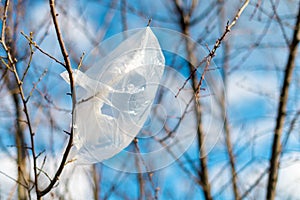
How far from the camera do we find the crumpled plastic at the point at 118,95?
38.9 inches

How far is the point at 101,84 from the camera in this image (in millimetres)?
994

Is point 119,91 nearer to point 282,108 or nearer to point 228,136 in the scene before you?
point 282,108

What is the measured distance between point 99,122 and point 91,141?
53mm

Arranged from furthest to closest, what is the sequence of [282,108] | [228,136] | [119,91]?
1. [228,136]
2. [282,108]
3. [119,91]

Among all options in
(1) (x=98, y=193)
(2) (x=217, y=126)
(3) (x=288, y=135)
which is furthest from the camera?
(1) (x=98, y=193)

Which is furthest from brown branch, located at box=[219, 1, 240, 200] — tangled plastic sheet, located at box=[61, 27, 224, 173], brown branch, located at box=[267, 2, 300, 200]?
tangled plastic sheet, located at box=[61, 27, 224, 173]

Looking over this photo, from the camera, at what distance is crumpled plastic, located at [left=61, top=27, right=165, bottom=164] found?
3.24ft

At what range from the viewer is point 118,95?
1.00 m

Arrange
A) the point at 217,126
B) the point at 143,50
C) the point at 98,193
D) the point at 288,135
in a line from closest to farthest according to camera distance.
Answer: the point at 143,50 < the point at 217,126 < the point at 288,135 < the point at 98,193

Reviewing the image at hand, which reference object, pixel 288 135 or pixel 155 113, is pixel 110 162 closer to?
pixel 155 113

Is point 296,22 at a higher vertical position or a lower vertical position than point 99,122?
higher

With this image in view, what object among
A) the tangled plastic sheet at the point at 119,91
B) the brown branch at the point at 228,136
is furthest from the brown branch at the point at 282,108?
the tangled plastic sheet at the point at 119,91

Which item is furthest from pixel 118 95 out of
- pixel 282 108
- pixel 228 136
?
pixel 228 136

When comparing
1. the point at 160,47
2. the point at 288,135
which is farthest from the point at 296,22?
the point at 160,47
